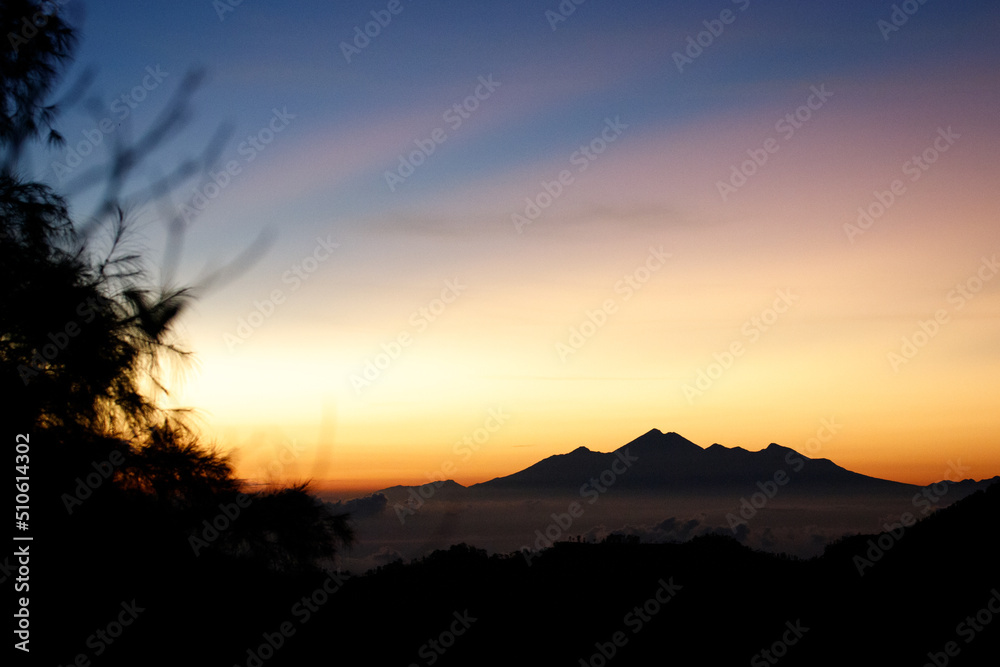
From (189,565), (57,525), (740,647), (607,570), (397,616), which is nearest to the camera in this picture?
(57,525)

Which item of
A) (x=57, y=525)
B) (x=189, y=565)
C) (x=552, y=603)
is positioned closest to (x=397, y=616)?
(x=552, y=603)

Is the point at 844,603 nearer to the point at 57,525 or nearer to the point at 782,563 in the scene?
the point at 782,563

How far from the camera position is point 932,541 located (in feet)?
28.7

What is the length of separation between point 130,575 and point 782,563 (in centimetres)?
815
